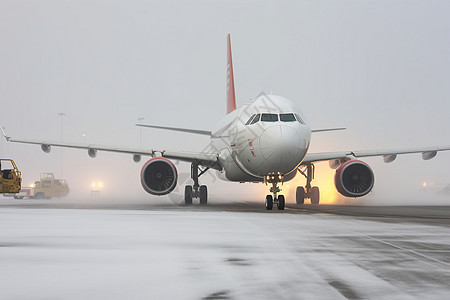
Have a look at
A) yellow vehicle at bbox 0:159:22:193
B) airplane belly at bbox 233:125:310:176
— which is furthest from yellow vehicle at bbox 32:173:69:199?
airplane belly at bbox 233:125:310:176

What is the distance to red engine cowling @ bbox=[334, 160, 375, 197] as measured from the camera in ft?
80.0

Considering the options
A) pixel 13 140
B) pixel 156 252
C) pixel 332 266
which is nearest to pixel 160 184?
pixel 13 140

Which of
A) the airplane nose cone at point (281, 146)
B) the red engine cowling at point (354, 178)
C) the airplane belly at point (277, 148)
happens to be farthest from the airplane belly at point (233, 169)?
the red engine cowling at point (354, 178)

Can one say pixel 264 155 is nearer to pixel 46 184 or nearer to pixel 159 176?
pixel 159 176

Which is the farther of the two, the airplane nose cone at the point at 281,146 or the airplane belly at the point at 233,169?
the airplane belly at the point at 233,169

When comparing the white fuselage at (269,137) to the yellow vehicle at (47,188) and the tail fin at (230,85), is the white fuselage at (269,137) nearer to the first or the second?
the tail fin at (230,85)

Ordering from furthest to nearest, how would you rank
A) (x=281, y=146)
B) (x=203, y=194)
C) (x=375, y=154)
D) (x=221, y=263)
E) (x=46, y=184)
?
1. (x=46, y=184)
2. (x=203, y=194)
3. (x=375, y=154)
4. (x=281, y=146)
5. (x=221, y=263)

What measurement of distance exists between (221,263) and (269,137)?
1442cm

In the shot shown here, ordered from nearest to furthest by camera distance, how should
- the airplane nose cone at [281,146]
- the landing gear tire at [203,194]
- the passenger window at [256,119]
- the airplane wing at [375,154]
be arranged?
the airplane nose cone at [281,146] → the passenger window at [256,119] → the airplane wing at [375,154] → the landing gear tire at [203,194]

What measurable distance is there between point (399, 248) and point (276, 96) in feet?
50.1

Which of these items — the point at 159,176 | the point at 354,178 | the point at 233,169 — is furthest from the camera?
the point at 233,169

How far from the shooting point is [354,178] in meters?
24.8

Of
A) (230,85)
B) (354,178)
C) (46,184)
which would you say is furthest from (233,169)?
(46,184)

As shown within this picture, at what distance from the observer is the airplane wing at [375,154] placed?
1030 inches
